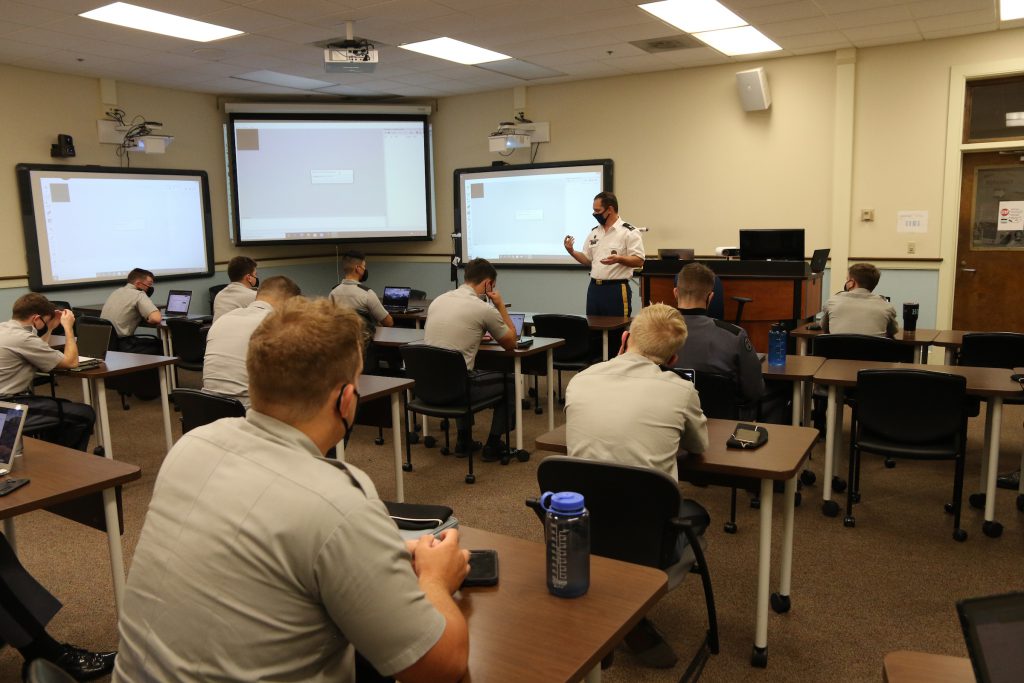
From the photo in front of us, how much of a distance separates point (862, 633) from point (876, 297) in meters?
2.57

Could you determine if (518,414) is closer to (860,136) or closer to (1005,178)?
(860,136)

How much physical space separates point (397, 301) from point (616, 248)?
2137 millimetres

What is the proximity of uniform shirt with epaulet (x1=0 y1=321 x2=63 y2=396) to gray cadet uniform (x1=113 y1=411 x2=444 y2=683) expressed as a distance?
3463 millimetres

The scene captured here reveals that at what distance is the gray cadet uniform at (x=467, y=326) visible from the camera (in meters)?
4.74

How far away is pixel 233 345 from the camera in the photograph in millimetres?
3930

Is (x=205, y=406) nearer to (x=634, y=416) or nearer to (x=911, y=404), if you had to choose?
(x=634, y=416)

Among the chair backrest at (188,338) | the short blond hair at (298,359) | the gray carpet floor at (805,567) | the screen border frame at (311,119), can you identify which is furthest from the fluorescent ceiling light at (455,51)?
the short blond hair at (298,359)

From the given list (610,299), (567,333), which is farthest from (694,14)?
(567,333)

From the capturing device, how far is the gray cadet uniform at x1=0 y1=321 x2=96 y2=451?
405cm

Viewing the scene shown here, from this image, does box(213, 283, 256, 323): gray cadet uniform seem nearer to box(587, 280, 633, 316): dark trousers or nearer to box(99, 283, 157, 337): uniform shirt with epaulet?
box(99, 283, 157, 337): uniform shirt with epaulet

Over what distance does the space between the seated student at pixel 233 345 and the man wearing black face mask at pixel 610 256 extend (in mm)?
3381

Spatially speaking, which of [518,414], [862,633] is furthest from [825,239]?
[862,633]

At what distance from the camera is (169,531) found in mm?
1220

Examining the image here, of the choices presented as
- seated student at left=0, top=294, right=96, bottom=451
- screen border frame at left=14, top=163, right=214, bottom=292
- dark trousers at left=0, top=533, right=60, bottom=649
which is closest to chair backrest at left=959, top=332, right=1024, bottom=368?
dark trousers at left=0, top=533, right=60, bottom=649
